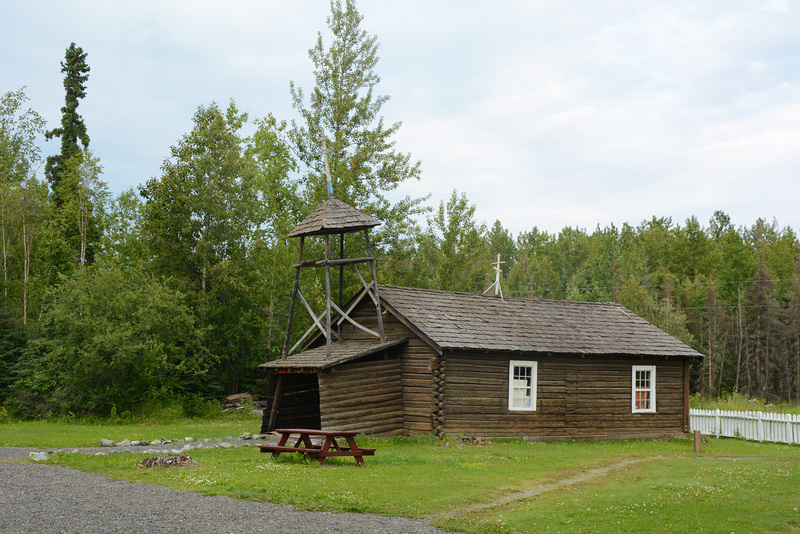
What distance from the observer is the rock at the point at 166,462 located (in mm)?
15141

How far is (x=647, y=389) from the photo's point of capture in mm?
26500

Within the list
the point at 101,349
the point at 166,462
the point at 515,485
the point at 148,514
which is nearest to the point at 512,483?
the point at 515,485

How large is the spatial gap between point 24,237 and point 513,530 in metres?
33.9

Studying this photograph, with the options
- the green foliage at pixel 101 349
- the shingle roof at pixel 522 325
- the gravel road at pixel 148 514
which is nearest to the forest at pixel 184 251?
the green foliage at pixel 101 349

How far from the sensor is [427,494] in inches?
489

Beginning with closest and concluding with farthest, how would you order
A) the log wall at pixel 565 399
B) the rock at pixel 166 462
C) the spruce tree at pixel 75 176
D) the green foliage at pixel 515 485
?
1. the green foliage at pixel 515 485
2. the rock at pixel 166 462
3. the log wall at pixel 565 399
4. the spruce tree at pixel 75 176

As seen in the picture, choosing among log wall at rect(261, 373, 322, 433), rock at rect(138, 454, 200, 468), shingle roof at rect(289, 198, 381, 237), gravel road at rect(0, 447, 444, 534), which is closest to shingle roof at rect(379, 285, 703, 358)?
shingle roof at rect(289, 198, 381, 237)

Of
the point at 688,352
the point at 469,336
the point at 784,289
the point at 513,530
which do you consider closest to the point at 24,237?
the point at 469,336

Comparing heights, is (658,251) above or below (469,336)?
above

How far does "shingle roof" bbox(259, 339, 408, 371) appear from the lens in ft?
68.0

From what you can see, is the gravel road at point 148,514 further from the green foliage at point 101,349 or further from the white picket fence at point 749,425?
the white picket fence at point 749,425

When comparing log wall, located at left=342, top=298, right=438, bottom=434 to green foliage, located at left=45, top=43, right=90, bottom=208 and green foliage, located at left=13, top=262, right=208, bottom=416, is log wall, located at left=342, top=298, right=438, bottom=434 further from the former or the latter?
green foliage, located at left=45, top=43, right=90, bottom=208

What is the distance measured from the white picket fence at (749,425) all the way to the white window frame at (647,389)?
7.43 ft

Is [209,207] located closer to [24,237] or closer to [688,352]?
[24,237]
